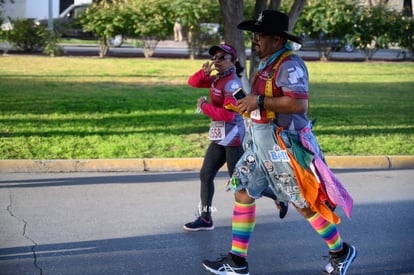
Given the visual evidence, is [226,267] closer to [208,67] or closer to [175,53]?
[208,67]

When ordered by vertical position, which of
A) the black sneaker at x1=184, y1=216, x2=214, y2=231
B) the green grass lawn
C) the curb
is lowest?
the curb

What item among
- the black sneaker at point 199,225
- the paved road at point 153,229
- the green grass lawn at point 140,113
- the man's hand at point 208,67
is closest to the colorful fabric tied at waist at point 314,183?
the paved road at point 153,229

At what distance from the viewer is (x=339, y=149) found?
11.5m

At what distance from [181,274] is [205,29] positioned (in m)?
22.3

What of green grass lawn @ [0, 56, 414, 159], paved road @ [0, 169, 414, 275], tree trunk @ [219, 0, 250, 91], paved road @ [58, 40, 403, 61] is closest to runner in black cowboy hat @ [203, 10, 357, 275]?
paved road @ [0, 169, 414, 275]

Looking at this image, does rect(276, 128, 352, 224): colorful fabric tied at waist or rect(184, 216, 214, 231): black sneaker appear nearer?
rect(276, 128, 352, 224): colorful fabric tied at waist

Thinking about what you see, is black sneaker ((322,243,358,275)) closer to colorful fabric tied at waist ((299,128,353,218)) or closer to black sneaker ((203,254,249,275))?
colorful fabric tied at waist ((299,128,353,218))

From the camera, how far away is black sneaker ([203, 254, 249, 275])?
566 centimetres

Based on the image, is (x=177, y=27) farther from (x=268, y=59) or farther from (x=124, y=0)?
(x=268, y=59)

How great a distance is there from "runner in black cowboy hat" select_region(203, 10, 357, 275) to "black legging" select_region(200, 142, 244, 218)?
1.20 meters

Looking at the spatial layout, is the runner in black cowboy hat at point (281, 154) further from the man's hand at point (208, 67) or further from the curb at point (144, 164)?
the curb at point (144, 164)

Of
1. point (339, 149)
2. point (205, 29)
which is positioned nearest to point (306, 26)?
point (205, 29)

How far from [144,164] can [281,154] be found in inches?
204

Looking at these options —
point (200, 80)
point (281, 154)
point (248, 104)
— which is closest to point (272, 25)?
point (248, 104)
